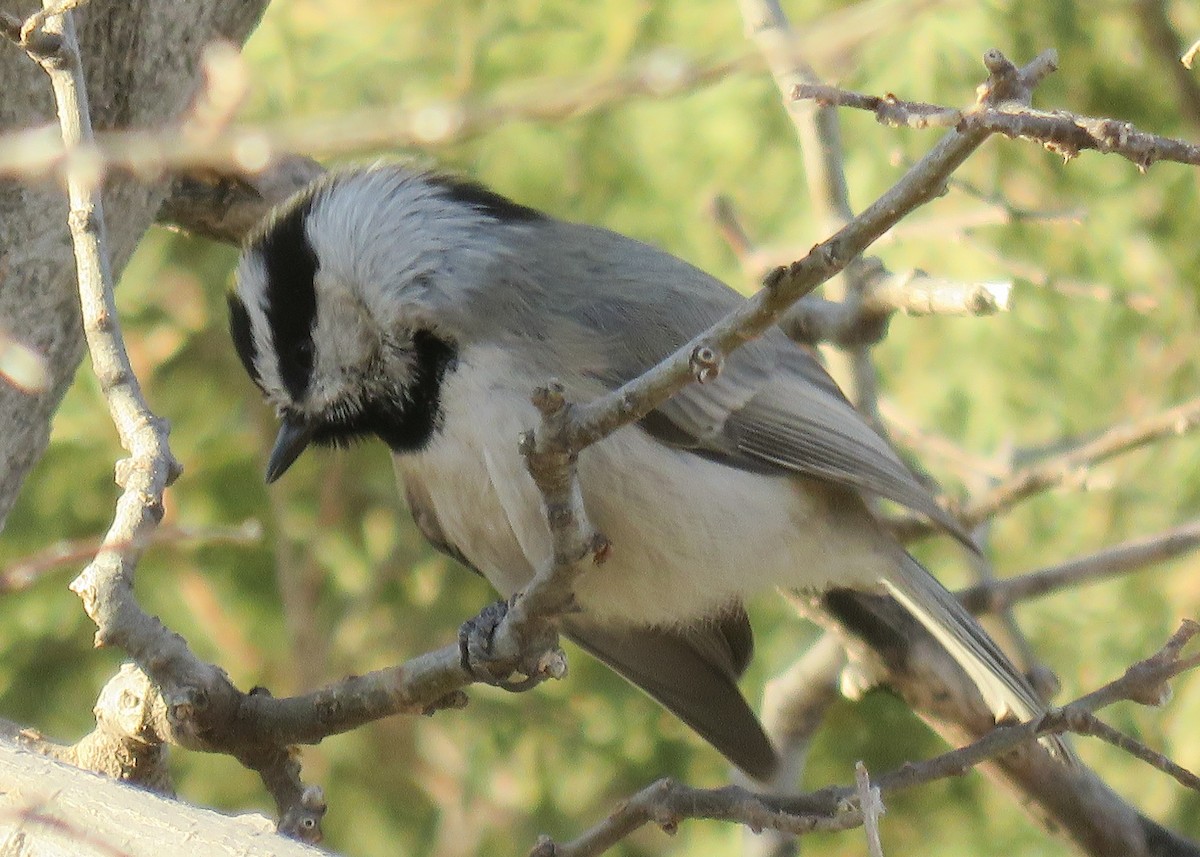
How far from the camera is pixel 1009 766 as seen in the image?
2594 mm

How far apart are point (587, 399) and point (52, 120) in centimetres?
92

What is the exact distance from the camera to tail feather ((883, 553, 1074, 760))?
2.72 meters

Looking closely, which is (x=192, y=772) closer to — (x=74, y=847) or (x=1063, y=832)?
(x=1063, y=832)

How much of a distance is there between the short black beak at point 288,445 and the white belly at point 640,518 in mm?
205

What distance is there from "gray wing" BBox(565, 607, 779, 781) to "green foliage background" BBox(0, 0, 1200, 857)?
1.23 m

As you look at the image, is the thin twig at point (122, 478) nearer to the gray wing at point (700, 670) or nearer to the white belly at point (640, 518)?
the white belly at point (640, 518)

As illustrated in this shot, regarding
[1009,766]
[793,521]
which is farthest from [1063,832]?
[793,521]

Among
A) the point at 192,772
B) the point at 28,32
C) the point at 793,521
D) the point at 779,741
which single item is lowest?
the point at 192,772

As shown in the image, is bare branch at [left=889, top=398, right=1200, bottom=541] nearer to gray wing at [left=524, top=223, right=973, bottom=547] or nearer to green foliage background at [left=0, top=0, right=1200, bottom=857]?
gray wing at [left=524, top=223, right=973, bottom=547]

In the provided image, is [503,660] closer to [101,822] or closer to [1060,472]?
[101,822]

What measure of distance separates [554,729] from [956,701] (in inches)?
70.6

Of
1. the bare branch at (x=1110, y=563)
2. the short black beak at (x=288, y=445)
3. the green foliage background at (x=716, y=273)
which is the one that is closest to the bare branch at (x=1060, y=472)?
the bare branch at (x=1110, y=563)

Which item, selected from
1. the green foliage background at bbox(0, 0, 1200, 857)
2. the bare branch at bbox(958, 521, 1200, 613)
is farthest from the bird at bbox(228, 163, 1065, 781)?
the green foliage background at bbox(0, 0, 1200, 857)

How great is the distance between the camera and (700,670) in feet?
9.64
